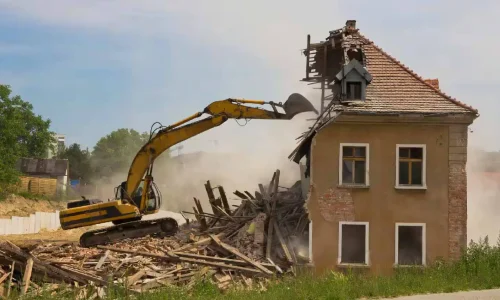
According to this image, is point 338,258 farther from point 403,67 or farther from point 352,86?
point 403,67

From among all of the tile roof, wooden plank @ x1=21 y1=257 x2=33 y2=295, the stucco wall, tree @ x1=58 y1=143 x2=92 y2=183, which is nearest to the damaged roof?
the tile roof

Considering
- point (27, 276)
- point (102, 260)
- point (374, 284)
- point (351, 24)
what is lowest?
point (27, 276)

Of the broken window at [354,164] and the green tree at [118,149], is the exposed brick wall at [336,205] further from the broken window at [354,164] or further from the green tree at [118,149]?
the green tree at [118,149]

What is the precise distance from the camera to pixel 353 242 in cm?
2080

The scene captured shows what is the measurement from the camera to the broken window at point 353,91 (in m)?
21.2

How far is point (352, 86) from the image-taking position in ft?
69.9

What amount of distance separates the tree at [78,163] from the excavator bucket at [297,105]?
65.1 metres

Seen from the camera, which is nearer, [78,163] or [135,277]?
[135,277]

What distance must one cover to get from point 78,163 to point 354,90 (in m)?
67.9

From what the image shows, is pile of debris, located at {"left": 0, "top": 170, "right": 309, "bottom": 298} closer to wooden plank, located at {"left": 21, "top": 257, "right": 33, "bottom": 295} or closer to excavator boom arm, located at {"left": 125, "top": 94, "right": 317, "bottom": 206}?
wooden plank, located at {"left": 21, "top": 257, "right": 33, "bottom": 295}

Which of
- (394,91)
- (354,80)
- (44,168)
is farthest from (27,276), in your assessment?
(44,168)

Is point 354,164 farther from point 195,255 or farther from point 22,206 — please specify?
point 22,206

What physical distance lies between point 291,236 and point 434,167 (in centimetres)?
523

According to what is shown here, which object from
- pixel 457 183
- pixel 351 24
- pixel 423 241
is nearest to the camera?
pixel 423 241
